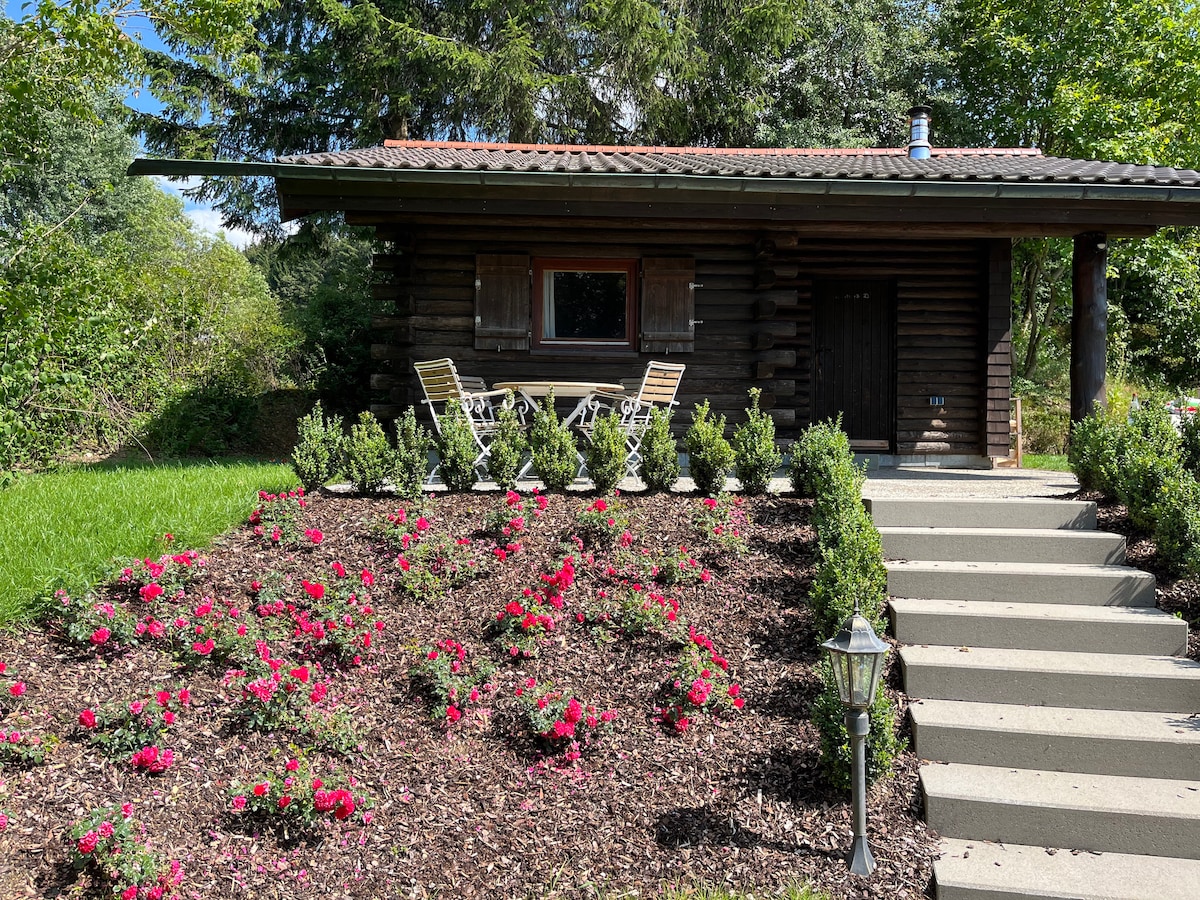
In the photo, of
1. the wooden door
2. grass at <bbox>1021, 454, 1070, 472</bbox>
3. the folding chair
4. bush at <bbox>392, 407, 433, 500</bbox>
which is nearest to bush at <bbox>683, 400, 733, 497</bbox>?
bush at <bbox>392, 407, 433, 500</bbox>

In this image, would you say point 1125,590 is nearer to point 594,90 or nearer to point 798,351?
point 798,351

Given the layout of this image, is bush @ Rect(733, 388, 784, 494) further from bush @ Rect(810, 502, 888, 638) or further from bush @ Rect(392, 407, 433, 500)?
bush @ Rect(392, 407, 433, 500)

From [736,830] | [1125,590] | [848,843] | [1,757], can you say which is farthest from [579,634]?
[1125,590]

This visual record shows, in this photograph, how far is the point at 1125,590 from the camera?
4.17 metres

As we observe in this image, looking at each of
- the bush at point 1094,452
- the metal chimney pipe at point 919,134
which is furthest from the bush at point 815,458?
the metal chimney pipe at point 919,134

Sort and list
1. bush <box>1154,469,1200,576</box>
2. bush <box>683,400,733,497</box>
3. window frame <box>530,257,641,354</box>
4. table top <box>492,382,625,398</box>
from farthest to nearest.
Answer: window frame <box>530,257,641,354</box> < table top <box>492,382,625,398</box> < bush <box>683,400,733,497</box> < bush <box>1154,469,1200,576</box>

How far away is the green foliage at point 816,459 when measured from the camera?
4820 mm

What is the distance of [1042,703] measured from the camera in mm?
3605

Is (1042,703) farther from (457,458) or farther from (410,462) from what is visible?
(410,462)

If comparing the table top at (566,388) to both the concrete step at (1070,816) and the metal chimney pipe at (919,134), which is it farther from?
the metal chimney pipe at (919,134)

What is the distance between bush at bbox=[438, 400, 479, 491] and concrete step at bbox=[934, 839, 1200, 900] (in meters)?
3.17

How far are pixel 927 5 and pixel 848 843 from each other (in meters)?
18.8

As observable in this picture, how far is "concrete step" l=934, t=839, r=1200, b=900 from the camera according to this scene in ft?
9.09

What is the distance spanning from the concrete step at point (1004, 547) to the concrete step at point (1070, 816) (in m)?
1.52
